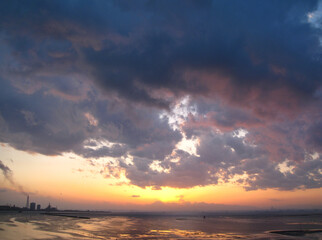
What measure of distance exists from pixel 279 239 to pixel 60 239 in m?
46.1

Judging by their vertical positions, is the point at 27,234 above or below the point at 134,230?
above

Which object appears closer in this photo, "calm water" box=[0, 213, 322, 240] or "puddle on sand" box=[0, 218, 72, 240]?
"puddle on sand" box=[0, 218, 72, 240]

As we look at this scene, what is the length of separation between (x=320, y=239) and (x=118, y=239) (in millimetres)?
44074

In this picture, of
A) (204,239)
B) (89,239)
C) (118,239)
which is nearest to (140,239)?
(118,239)

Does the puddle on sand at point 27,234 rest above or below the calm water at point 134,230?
above

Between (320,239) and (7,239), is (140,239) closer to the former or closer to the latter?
(7,239)

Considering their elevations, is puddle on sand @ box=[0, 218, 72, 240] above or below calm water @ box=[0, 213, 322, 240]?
above

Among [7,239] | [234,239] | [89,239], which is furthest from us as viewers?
[234,239]

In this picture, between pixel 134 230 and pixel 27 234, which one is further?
pixel 134 230

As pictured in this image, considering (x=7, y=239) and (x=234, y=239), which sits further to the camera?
(x=234, y=239)

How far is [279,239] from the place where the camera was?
5147cm

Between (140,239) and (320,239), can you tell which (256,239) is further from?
(140,239)

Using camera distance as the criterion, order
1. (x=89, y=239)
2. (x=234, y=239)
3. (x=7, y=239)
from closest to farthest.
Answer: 1. (x=7, y=239)
2. (x=89, y=239)
3. (x=234, y=239)

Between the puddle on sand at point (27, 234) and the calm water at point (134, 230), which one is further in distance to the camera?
the calm water at point (134, 230)
